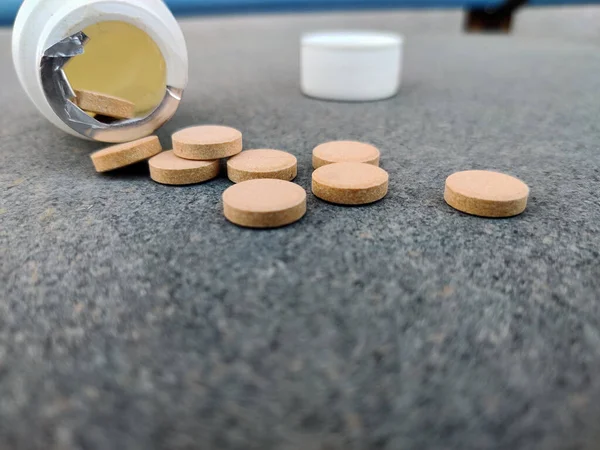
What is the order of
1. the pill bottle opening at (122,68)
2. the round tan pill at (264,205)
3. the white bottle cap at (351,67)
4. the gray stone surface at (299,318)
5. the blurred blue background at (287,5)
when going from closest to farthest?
the gray stone surface at (299,318) < the round tan pill at (264,205) < the pill bottle opening at (122,68) < the white bottle cap at (351,67) < the blurred blue background at (287,5)

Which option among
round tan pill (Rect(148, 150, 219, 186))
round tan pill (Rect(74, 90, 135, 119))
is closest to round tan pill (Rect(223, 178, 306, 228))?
round tan pill (Rect(148, 150, 219, 186))

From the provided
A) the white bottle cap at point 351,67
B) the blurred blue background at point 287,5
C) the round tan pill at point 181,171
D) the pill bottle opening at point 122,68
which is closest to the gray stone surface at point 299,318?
the round tan pill at point 181,171

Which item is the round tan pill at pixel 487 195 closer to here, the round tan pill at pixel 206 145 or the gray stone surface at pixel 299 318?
the gray stone surface at pixel 299 318

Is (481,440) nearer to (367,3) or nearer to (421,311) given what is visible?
(421,311)

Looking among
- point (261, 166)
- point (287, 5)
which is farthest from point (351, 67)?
point (287, 5)

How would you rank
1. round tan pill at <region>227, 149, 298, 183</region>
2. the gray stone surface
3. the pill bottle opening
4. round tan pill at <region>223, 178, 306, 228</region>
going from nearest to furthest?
the gray stone surface → round tan pill at <region>223, 178, 306, 228</region> → round tan pill at <region>227, 149, 298, 183</region> → the pill bottle opening

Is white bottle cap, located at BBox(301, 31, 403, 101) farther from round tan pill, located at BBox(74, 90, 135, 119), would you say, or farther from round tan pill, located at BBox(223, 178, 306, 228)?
round tan pill, located at BBox(223, 178, 306, 228)

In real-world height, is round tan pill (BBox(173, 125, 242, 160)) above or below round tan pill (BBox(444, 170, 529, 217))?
above
